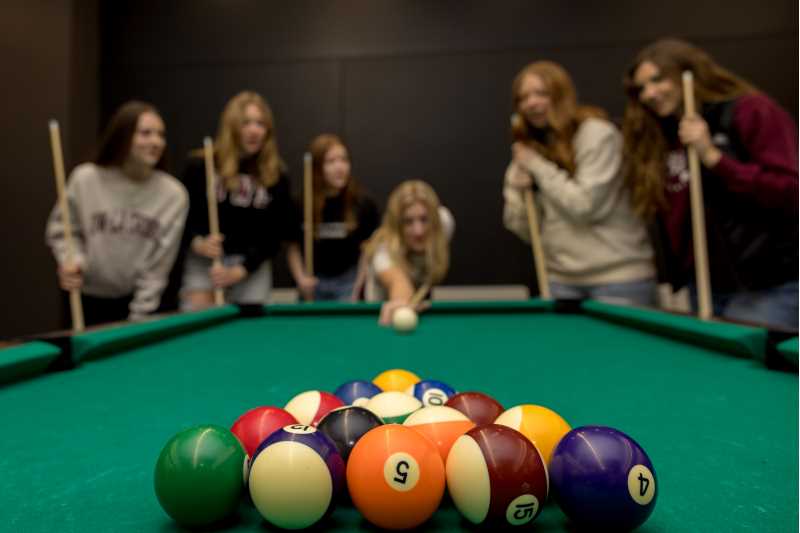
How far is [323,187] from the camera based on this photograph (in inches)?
142

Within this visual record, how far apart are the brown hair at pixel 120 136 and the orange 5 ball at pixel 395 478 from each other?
8.33ft

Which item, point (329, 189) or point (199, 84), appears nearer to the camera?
point (329, 189)

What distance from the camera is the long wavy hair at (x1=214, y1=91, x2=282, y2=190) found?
3.07 metres

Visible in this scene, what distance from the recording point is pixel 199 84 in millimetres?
4863

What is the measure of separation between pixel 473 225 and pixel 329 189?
1416 millimetres

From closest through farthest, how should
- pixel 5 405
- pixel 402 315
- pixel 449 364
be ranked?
pixel 5 405 < pixel 449 364 < pixel 402 315

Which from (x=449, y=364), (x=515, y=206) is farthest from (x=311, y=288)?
(x=449, y=364)

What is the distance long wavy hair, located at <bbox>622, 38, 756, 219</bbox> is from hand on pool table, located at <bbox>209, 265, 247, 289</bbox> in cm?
201

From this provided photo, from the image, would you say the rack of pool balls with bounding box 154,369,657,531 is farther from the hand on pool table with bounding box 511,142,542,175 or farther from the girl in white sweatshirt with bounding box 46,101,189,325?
the girl in white sweatshirt with bounding box 46,101,189,325

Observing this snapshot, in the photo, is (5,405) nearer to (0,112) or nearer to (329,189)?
(329,189)

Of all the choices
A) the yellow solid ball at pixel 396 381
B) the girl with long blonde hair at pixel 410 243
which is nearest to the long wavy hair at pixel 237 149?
the girl with long blonde hair at pixel 410 243

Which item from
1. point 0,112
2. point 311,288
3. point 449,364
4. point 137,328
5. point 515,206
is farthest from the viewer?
point 0,112

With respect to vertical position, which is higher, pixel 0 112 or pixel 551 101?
pixel 0 112

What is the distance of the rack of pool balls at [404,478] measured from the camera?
2.05 ft
